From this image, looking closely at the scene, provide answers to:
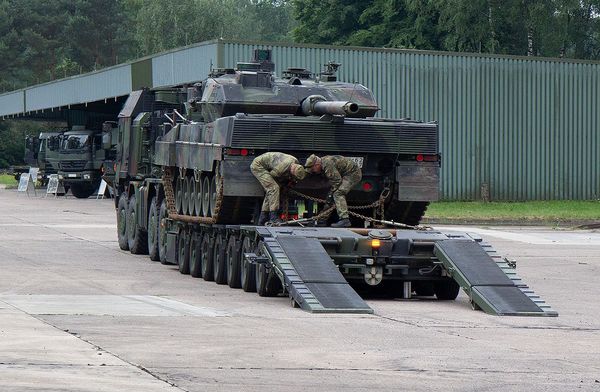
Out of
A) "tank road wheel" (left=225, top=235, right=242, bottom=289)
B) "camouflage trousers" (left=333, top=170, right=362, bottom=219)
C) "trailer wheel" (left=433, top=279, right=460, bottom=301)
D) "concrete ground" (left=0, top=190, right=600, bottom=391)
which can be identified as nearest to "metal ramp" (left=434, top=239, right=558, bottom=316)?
"concrete ground" (left=0, top=190, right=600, bottom=391)

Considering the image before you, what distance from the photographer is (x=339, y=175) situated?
20375 millimetres

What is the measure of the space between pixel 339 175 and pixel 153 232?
625 cm

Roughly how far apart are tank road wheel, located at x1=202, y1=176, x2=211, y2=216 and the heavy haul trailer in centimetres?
1

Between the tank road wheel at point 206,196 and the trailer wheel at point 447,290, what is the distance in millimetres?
3722

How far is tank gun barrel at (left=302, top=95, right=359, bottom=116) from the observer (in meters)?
20.2

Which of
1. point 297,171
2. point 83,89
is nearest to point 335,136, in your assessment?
point 297,171

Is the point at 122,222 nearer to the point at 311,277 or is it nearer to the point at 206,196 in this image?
the point at 206,196

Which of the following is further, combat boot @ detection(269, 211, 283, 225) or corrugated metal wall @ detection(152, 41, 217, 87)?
corrugated metal wall @ detection(152, 41, 217, 87)

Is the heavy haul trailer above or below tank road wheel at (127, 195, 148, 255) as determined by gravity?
above

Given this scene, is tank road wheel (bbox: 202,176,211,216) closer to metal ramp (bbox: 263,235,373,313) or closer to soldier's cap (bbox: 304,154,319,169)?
soldier's cap (bbox: 304,154,319,169)

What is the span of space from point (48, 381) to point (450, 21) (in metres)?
58.9

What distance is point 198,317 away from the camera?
1588 centimetres

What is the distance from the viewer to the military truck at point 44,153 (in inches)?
2450

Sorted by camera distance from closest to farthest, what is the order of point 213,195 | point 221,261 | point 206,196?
1. point 221,261
2. point 213,195
3. point 206,196
